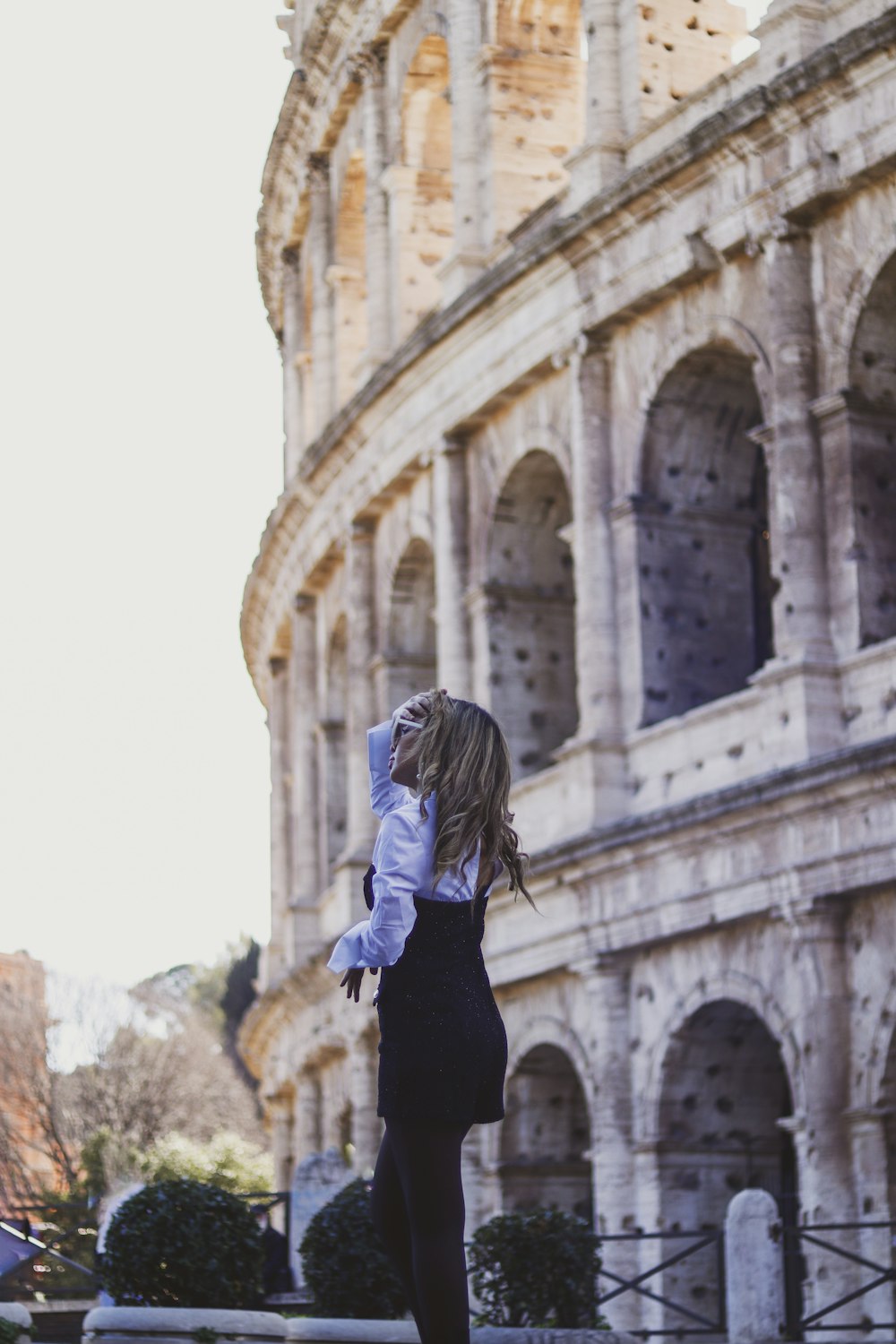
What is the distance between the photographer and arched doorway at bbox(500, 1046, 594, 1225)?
848 inches

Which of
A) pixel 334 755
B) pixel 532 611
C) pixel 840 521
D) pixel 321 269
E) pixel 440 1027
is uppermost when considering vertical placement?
pixel 321 269

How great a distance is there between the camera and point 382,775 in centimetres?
611

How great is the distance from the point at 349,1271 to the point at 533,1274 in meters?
0.95

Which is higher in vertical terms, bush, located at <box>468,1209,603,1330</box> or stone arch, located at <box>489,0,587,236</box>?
stone arch, located at <box>489,0,587,236</box>

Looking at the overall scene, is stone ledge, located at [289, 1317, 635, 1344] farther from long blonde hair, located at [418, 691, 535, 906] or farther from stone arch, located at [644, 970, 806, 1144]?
stone arch, located at [644, 970, 806, 1144]

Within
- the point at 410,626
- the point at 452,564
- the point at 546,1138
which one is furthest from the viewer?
the point at 410,626

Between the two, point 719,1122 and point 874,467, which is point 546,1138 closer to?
point 719,1122

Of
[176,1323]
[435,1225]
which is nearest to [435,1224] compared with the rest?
[435,1225]

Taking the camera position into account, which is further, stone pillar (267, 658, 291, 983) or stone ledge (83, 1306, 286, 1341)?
stone pillar (267, 658, 291, 983)

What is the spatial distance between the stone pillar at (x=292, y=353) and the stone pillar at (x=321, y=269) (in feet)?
5.38

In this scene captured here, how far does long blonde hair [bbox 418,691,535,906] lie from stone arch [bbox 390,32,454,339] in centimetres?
2065

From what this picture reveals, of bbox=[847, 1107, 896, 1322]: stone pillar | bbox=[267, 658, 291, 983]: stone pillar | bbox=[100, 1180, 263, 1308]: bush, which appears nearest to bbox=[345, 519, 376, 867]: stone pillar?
bbox=[267, 658, 291, 983]: stone pillar

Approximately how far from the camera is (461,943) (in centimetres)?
577

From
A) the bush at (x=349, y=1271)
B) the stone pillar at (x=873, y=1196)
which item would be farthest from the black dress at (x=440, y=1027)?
the stone pillar at (x=873, y=1196)
